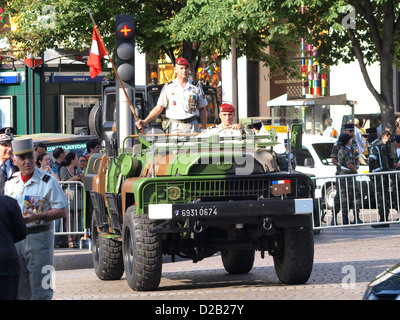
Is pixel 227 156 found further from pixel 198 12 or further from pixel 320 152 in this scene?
pixel 198 12

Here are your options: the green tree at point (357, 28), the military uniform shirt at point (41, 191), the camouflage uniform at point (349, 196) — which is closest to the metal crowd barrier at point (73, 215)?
the camouflage uniform at point (349, 196)

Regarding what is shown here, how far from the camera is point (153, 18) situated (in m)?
26.4

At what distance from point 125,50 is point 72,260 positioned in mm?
3016

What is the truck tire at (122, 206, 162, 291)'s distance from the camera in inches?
408

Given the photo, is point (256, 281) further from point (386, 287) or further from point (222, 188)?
point (386, 287)

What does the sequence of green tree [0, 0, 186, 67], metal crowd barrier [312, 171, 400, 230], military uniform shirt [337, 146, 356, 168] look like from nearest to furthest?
metal crowd barrier [312, 171, 400, 230]
military uniform shirt [337, 146, 356, 168]
green tree [0, 0, 186, 67]

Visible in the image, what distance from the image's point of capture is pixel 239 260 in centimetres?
1252

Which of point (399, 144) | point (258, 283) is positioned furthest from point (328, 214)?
point (258, 283)

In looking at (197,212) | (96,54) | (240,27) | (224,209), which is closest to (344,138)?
(96,54)

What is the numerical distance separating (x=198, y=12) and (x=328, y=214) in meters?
10.1

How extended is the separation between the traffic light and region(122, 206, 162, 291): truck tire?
3.01m

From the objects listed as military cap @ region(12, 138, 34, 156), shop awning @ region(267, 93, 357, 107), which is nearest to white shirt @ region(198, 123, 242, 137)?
military cap @ region(12, 138, 34, 156)

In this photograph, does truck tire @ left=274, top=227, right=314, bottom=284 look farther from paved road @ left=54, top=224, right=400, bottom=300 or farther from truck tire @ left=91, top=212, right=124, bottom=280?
truck tire @ left=91, top=212, right=124, bottom=280

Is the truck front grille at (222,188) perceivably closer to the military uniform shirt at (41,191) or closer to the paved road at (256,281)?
the paved road at (256,281)
